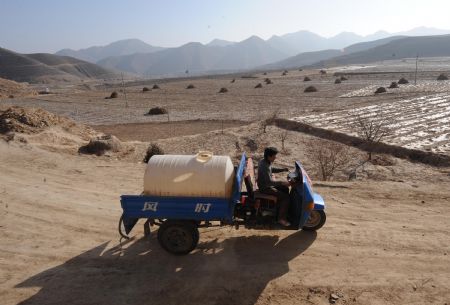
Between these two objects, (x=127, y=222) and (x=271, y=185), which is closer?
(x=127, y=222)

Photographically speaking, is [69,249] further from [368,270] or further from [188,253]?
[368,270]

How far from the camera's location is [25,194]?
10.2 metres

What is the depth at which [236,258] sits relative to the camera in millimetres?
7000

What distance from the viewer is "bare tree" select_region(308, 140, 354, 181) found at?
13.5 metres

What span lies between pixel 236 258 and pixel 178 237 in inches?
41.8

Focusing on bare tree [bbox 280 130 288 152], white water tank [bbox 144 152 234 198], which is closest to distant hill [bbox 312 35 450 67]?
bare tree [bbox 280 130 288 152]

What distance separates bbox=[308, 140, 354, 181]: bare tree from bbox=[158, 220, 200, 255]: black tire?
22.6ft

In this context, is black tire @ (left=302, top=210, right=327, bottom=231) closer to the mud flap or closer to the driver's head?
the driver's head

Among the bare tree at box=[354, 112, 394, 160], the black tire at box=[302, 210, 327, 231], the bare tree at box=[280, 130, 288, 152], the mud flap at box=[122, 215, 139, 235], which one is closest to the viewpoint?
the mud flap at box=[122, 215, 139, 235]

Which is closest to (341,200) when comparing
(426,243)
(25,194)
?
(426,243)

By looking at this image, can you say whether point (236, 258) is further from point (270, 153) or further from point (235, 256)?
point (270, 153)

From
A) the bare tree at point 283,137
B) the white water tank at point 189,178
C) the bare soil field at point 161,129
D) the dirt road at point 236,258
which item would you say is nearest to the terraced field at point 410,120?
the bare tree at point 283,137

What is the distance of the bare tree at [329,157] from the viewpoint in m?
13.5

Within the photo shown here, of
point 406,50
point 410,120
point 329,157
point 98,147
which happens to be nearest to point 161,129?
point 98,147
